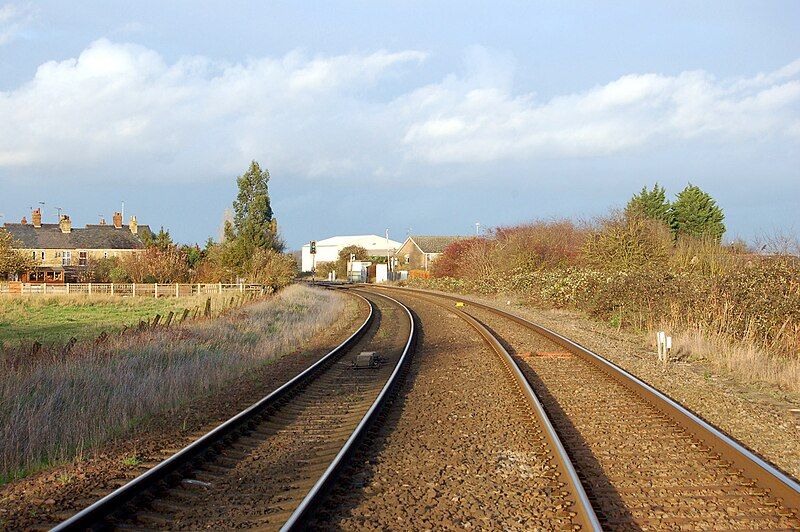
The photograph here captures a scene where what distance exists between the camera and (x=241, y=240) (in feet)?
154

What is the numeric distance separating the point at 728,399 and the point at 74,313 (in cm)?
3345

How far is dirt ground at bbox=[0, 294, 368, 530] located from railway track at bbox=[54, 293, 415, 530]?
0.38 metres

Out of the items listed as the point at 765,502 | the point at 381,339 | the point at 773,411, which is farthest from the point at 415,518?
the point at 381,339

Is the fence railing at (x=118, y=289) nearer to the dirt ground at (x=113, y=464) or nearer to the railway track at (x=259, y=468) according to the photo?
the dirt ground at (x=113, y=464)

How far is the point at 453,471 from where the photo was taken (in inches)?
263

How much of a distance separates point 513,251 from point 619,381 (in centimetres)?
3127

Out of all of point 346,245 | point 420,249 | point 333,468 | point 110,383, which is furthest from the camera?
point 346,245

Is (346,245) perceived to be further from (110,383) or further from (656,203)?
→ (110,383)

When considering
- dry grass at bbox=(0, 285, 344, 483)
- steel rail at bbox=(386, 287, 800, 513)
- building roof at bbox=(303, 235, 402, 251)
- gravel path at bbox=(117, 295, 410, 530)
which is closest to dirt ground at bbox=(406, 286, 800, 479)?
steel rail at bbox=(386, 287, 800, 513)

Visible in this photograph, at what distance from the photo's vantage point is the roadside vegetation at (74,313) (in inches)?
1000

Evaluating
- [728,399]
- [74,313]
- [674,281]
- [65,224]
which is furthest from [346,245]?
[728,399]

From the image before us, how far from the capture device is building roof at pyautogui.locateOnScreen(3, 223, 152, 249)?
79.0 m

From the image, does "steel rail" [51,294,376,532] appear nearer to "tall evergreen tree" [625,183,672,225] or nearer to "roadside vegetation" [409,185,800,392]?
"roadside vegetation" [409,185,800,392]

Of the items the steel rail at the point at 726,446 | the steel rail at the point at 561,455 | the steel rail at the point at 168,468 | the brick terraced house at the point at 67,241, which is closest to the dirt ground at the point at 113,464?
the steel rail at the point at 168,468
